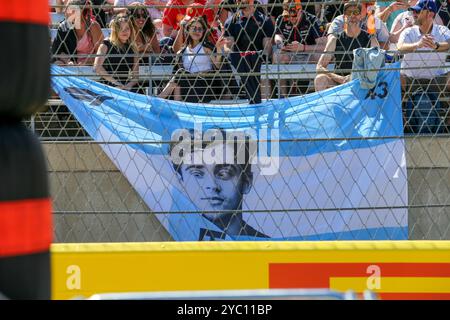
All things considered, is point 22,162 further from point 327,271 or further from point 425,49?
point 425,49

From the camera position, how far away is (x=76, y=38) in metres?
5.45

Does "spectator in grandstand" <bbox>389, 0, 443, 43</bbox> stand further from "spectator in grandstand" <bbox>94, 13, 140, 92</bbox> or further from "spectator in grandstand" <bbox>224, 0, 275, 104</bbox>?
"spectator in grandstand" <bbox>94, 13, 140, 92</bbox>

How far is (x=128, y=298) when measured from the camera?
2600 millimetres

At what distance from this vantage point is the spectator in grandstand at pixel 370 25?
5582 millimetres

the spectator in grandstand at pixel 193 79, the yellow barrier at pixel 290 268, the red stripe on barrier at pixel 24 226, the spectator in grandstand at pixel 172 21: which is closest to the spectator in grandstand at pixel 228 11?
the spectator in grandstand at pixel 193 79

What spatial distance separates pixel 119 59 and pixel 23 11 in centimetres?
308

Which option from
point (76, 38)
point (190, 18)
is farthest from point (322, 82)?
point (76, 38)

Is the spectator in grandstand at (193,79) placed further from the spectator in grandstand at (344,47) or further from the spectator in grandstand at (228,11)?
the spectator in grandstand at (344,47)

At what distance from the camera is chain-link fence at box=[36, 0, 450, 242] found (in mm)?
4797

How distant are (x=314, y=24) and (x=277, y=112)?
3.77 ft

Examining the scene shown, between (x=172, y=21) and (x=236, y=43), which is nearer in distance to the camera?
(x=236, y=43)

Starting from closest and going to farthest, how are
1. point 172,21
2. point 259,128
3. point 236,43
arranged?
1. point 259,128
2. point 236,43
3. point 172,21

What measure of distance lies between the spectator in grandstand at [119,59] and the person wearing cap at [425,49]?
138cm

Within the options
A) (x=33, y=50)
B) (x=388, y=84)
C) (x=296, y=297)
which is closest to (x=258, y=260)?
(x=388, y=84)
